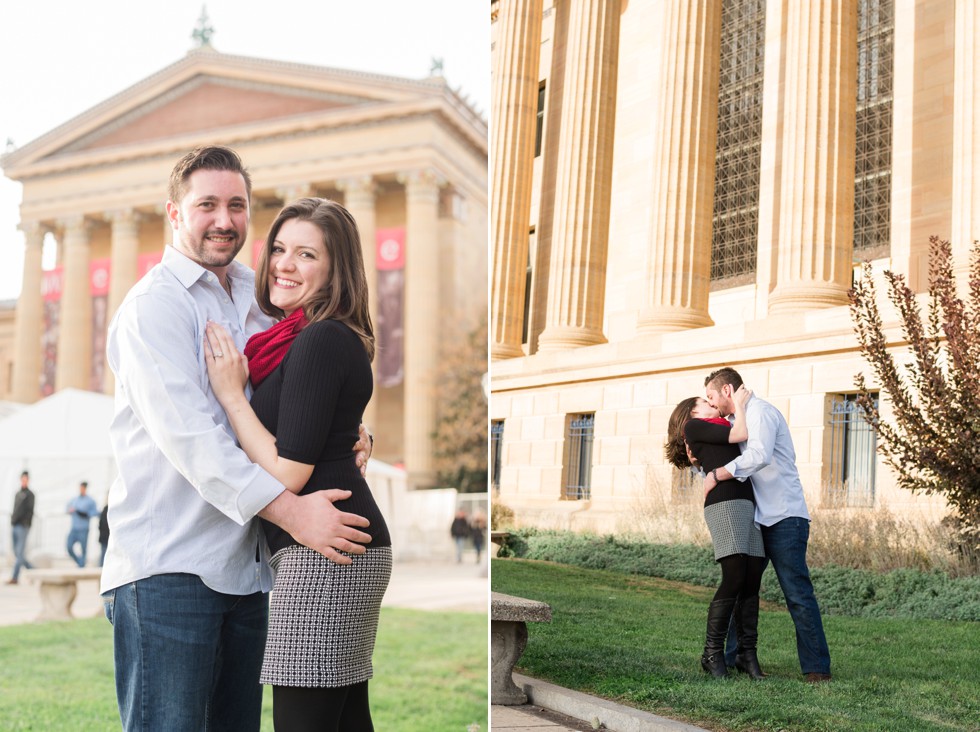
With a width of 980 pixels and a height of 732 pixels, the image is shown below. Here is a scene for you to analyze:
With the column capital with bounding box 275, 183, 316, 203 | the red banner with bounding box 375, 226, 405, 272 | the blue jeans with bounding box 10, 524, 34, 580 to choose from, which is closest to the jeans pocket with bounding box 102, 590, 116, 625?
the blue jeans with bounding box 10, 524, 34, 580

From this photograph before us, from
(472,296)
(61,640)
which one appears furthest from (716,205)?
(472,296)

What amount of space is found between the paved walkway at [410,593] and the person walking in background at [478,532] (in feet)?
1.94

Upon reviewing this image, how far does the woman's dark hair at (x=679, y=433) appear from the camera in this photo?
16.7 feet

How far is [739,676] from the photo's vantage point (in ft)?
16.5

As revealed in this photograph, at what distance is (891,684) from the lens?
179 inches

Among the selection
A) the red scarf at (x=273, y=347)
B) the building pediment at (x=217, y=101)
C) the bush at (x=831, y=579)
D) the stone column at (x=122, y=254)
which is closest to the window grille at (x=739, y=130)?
the bush at (x=831, y=579)

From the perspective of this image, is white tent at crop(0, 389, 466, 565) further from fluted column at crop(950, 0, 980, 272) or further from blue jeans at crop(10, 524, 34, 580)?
fluted column at crop(950, 0, 980, 272)

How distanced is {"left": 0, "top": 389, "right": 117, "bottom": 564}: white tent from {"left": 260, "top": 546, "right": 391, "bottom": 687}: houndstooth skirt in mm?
18020

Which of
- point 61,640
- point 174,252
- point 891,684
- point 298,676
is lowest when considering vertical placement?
point 61,640

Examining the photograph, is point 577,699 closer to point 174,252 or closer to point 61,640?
point 174,252

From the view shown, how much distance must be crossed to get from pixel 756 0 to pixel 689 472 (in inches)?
122

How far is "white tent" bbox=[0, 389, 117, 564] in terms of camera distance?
63.4 ft

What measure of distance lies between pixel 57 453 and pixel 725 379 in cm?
1749

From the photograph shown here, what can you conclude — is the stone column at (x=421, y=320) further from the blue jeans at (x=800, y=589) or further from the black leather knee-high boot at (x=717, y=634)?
the blue jeans at (x=800, y=589)
